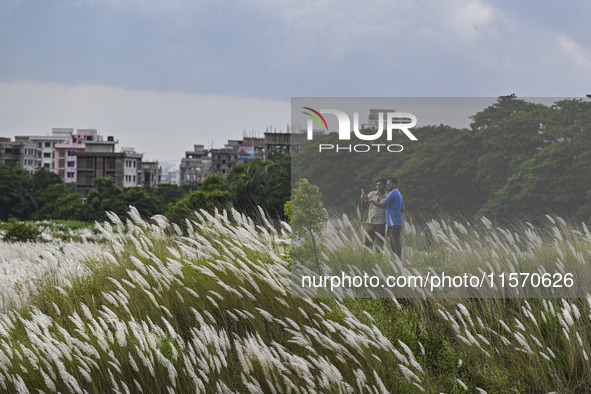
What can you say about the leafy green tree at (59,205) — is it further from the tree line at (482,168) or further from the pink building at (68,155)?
the pink building at (68,155)

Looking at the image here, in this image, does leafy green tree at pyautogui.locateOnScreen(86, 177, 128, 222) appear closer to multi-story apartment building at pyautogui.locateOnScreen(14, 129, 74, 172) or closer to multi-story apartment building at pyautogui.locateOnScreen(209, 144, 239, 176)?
multi-story apartment building at pyautogui.locateOnScreen(209, 144, 239, 176)

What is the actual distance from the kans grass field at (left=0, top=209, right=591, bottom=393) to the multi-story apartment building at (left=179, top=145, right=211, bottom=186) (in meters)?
A: 96.0

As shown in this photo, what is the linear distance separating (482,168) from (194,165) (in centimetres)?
10464

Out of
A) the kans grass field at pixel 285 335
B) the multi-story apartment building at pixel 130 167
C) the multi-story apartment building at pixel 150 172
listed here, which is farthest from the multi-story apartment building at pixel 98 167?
the kans grass field at pixel 285 335

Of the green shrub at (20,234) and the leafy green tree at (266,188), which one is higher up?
the leafy green tree at (266,188)

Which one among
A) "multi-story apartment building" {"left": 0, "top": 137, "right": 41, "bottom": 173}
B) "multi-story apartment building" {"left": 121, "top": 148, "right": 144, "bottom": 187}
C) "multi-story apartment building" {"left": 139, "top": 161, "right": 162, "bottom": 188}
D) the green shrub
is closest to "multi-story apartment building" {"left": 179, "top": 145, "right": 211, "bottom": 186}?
"multi-story apartment building" {"left": 139, "top": 161, "right": 162, "bottom": 188}

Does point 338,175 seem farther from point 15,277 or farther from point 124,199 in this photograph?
point 124,199

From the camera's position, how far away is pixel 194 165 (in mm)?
110125

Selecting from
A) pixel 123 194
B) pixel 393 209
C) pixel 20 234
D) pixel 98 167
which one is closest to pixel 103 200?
pixel 123 194

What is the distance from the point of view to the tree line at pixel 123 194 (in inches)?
790

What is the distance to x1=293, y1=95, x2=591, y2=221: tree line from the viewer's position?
698cm

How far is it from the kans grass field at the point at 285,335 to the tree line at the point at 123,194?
37.8 ft

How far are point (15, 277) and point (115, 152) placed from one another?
77783 millimetres

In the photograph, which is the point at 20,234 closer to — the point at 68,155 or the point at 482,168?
the point at 482,168
